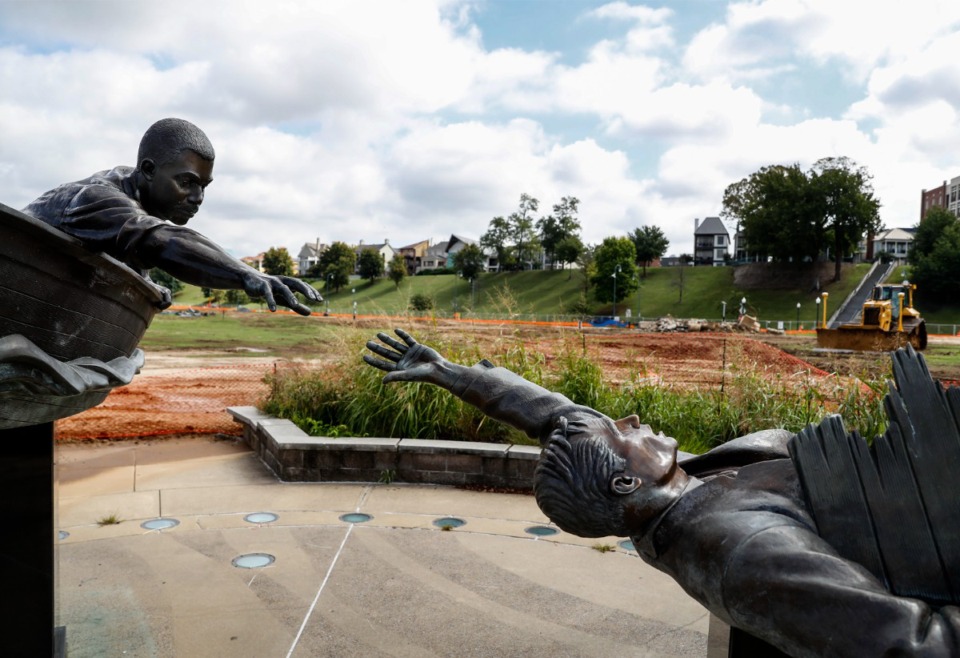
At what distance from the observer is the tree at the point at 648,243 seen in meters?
65.3

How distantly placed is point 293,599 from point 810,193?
185ft

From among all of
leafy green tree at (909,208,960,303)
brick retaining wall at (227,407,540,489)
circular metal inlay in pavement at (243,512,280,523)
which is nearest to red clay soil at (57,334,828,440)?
brick retaining wall at (227,407,540,489)

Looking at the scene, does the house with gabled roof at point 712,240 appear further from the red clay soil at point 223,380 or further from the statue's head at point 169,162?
the statue's head at point 169,162

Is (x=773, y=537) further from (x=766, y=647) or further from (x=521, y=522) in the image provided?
(x=521, y=522)

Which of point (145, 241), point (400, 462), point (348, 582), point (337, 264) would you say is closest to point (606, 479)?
point (145, 241)

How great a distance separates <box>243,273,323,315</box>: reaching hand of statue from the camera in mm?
1712

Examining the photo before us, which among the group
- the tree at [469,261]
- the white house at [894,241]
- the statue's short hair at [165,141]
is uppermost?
the white house at [894,241]

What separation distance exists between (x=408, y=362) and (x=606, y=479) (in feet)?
2.80

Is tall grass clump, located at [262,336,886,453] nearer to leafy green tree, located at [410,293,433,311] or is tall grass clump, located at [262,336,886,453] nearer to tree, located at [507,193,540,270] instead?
leafy green tree, located at [410,293,433,311]

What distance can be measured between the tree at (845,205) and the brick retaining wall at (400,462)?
5357cm

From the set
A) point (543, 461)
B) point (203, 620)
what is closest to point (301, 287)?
point (543, 461)

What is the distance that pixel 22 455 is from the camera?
8.35 feet

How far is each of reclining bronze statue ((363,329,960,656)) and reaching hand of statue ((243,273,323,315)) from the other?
77cm

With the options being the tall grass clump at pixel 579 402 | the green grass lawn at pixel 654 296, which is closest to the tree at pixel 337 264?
the green grass lawn at pixel 654 296
